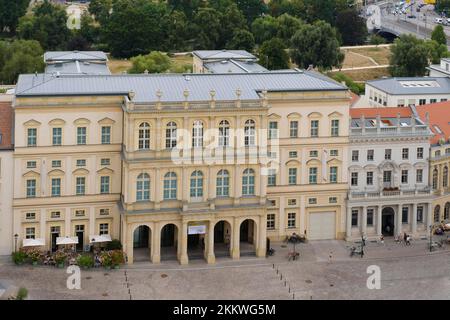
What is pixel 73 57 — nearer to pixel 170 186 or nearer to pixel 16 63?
pixel 170 186

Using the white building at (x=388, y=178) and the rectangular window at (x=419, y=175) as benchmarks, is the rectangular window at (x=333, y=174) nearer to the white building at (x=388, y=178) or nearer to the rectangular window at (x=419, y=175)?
the white building at (x=388, y=178)

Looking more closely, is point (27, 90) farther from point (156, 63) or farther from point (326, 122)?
point (156, 63)

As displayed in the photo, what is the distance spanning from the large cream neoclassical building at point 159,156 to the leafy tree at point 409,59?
241 feet

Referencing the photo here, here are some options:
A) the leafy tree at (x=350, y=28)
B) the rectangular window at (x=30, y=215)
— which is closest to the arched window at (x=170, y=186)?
the rectangular window at (x=30, y=215)

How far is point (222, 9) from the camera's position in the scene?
196375 millimetres

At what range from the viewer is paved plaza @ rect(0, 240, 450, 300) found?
71.8 m

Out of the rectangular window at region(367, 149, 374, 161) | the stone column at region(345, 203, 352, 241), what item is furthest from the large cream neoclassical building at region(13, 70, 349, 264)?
the stone column at region(345, 203, 352, 241)

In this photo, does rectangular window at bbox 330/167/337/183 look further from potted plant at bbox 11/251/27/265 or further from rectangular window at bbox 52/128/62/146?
potted plant at bbox 11/251/27/265

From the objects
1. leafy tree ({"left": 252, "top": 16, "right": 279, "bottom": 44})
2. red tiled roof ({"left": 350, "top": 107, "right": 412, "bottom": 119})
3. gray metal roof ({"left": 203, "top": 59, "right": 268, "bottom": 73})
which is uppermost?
leafy tree ({"left": 252, "top": 16, "right": 279, "bottom": 44})

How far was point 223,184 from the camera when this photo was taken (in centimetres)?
8019

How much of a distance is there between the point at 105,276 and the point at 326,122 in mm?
25561

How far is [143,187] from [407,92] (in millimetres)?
49326

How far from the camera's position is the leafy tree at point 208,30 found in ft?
589

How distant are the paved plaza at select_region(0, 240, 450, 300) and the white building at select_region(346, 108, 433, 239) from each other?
494cm
